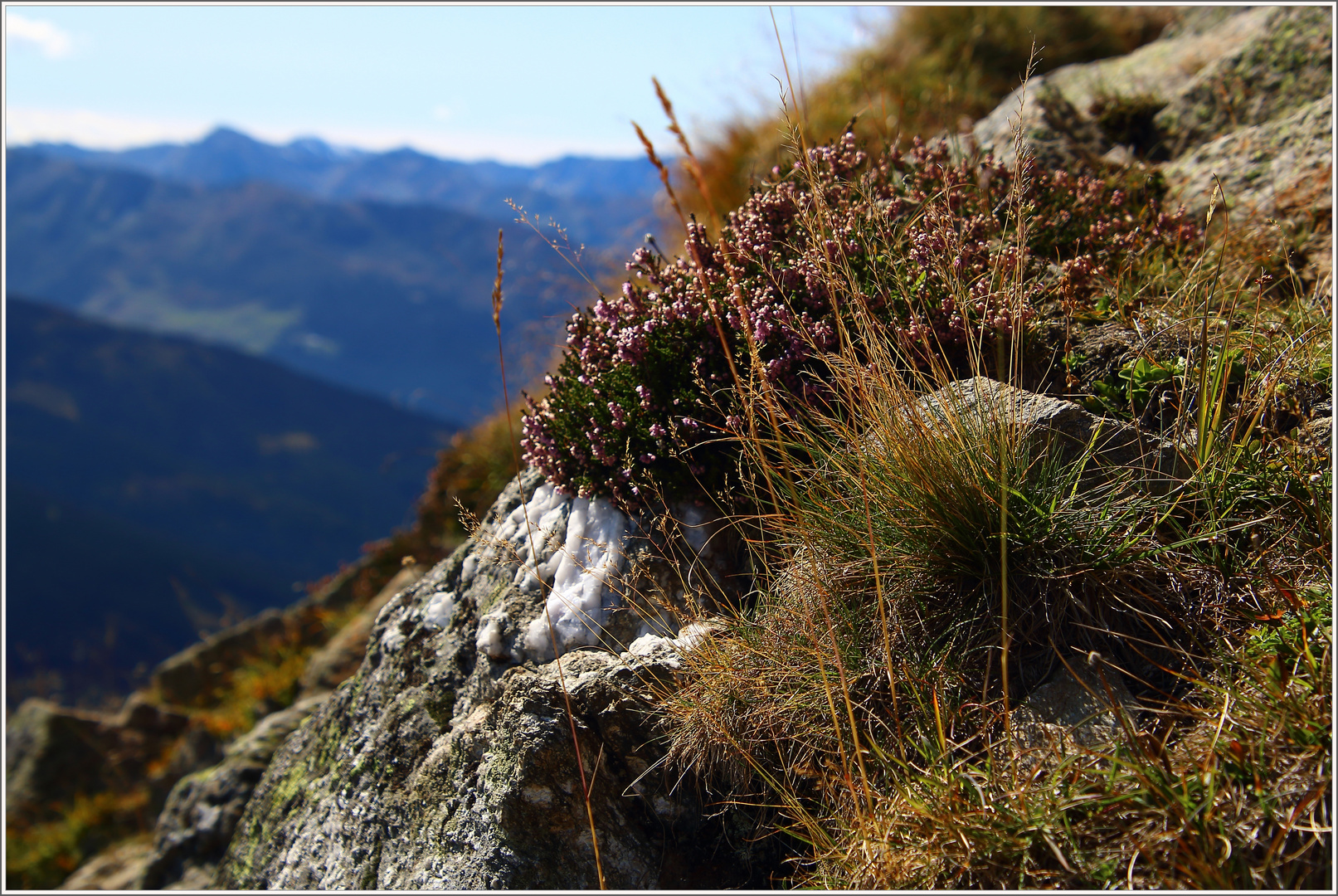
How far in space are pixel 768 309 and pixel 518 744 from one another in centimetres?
213

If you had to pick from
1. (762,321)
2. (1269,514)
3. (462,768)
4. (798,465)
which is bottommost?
(462,768)

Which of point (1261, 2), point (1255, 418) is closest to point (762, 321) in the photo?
point (1255, 418)

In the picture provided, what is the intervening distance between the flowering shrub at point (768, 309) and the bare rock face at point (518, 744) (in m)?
0.35

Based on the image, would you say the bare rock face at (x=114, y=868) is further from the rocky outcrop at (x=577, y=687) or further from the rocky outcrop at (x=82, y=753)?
the rocky outcrop at (x=577, y=687)

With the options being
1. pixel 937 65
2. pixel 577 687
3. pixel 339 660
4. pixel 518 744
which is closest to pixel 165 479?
pixel 339 660

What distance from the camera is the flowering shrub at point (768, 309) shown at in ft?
9.53

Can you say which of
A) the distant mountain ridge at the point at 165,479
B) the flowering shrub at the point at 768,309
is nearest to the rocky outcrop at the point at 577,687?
the flowering shrub at the point at 768,309

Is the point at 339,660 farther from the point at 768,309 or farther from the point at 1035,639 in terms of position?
the point at 1035,639

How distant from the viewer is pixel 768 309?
9.86 feet

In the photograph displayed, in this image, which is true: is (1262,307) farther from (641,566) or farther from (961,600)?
(641,566)

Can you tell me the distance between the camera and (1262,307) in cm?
311

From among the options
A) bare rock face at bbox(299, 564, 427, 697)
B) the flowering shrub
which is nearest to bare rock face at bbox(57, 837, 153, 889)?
bare rock face at bbox(299, 564, 427, 697)

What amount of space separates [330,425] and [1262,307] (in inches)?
8278

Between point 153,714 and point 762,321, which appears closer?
point 762,321
